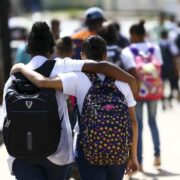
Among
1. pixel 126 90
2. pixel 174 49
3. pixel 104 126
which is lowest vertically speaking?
pixel 174 49

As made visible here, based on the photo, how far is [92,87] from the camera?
441cm

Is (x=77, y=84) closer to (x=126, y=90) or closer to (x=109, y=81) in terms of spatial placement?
(x=109, y=81)

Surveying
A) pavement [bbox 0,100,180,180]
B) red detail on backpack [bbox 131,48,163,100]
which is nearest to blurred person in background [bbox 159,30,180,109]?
pavement [bbox 0,100,180,180]

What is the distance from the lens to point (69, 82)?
175 inches

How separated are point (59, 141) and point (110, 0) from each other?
1902 inches

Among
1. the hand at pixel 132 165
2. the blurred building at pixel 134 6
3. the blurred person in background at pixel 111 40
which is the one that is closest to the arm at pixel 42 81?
the hand at pixel 132 165

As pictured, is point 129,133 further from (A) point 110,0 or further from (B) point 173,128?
(A) point 110,0

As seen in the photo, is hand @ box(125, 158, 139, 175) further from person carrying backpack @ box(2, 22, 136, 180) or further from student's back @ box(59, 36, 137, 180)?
person carrying backpack @ box(2, 22, 136, 180)

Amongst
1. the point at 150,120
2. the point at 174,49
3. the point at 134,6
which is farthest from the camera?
the point at 134,6

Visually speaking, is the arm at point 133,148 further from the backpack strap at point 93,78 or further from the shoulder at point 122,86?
the backpack strap at point 93,78

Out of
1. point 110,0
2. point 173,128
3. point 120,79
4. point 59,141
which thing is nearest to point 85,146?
point 59,141

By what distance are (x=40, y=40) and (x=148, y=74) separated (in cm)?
318

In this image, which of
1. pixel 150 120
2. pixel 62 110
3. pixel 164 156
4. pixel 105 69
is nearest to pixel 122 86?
pixel 105 69

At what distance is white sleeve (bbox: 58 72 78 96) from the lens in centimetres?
443
